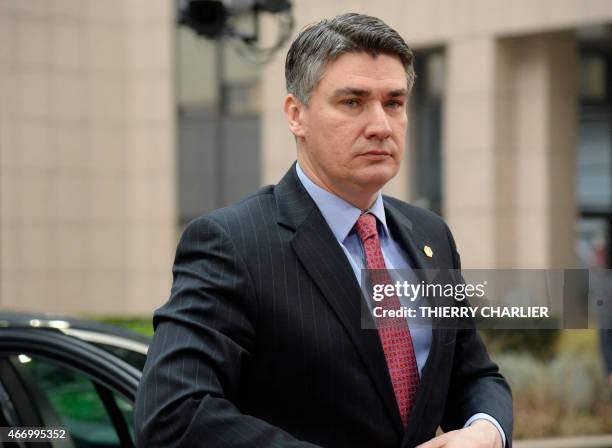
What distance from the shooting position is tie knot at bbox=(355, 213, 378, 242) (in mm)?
2484

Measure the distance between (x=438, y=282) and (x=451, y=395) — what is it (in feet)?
0.96

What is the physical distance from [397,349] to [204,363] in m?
0.47

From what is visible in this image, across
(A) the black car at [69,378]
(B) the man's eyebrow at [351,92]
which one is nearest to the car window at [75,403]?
(A) the black car at [69,378]

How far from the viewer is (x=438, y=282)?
2564 mm

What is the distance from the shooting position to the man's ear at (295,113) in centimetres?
245

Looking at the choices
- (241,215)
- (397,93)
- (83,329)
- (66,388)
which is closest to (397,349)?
(241,215)

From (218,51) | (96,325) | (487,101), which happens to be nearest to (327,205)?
(96,325)

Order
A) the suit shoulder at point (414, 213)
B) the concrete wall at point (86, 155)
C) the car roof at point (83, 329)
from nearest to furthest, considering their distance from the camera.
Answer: the suit shoulder at point (414, 213)
the car roof at point (83, 329)
the concrete wall at point (86, 155)

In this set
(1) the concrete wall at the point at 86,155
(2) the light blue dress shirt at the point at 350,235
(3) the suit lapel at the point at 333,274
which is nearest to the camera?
(3) the suit lapel at the point at 333,274

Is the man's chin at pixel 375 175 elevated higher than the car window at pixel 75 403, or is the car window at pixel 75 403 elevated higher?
the man's chin at pixel 375 175

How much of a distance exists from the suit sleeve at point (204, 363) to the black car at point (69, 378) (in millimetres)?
1224

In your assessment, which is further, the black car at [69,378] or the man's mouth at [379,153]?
the black car at [69,378]

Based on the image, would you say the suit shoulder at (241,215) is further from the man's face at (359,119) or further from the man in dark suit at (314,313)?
the man's face at (359,119)

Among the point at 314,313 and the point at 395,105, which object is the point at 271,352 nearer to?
the point at 314,313
